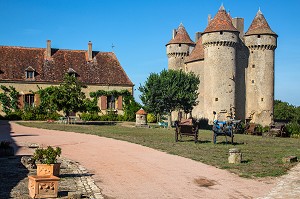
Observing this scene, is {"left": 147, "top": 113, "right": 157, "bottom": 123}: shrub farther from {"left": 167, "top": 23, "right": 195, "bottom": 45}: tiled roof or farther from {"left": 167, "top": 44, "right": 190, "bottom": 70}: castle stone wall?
{"left": 167, "top": 23, "right": 195, "bottom": 45}: tiled roof

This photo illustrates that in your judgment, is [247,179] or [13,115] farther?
[13,115]

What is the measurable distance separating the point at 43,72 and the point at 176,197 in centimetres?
3719

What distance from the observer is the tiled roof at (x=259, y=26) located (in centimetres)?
4520

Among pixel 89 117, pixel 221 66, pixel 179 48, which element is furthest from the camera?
pixel 179 48

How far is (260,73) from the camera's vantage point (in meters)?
45.2

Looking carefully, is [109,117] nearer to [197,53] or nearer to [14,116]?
[14,116]

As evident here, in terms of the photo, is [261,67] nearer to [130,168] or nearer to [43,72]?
[43,72]

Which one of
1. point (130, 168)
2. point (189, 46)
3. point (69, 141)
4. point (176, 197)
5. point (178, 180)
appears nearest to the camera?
point (176, 197)

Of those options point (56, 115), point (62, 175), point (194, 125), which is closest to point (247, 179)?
point (62, 175)

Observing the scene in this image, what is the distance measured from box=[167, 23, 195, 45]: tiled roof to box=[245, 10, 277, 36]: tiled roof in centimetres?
692

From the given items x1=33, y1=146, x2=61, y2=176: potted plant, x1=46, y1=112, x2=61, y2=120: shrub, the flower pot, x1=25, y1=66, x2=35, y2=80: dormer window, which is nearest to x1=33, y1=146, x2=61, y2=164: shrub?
x1=33, y1=146, x2=61, y2=176: potted plant

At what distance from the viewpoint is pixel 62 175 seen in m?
10.5

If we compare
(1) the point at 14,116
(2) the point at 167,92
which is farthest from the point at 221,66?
(1) the point at 14,116

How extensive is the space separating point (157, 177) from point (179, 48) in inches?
1528
